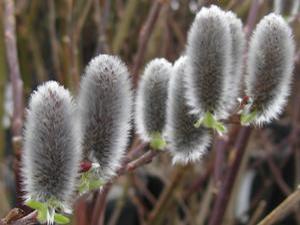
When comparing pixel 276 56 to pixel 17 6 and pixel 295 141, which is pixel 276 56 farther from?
pixel 295 141

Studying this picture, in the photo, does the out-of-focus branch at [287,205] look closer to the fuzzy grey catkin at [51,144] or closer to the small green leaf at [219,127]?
the small green leaf at [219,127]

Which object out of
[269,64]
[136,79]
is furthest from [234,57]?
[136,79]

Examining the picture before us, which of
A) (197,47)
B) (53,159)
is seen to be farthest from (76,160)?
(197,47)

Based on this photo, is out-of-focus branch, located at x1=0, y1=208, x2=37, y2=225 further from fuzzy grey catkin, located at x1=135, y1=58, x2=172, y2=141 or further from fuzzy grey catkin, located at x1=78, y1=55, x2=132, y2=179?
fuzzy grey catkin, located at x1=135, y1=58, x2=172, y2=141

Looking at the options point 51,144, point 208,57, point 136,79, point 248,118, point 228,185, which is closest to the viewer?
point 51,144

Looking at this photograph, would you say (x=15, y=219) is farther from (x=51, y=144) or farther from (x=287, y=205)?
(x=287, y=205)

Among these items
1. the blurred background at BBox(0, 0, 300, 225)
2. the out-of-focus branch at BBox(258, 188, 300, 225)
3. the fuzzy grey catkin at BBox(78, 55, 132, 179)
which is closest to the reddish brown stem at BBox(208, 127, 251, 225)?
the blurred background at BBox(0, 0, 300, 225)

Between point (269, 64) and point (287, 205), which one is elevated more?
point (269, 64)
